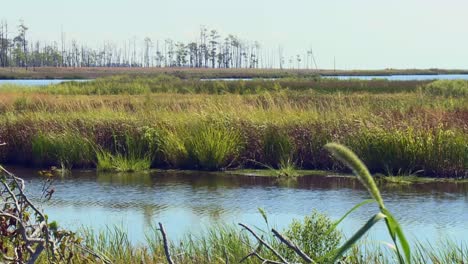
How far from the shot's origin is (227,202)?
37.2 feet

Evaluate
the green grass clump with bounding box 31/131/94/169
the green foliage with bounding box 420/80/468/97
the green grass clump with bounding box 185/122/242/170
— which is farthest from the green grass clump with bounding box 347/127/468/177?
the green foliage with bounding box 420/80/468/97

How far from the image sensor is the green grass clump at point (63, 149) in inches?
605

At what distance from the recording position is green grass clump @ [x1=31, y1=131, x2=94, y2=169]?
1536 cm

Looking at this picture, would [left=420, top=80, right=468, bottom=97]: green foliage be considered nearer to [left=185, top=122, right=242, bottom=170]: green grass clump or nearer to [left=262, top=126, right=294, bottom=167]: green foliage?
[left=262, top=126, right=294, bottom=167]: green foliage

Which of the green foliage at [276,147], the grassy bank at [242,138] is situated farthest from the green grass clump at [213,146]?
the green foliage at [276,147]

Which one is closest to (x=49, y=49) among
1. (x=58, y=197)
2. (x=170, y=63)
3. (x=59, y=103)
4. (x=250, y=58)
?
(x=170, y=63)

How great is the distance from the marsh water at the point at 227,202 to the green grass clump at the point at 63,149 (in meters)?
0.84

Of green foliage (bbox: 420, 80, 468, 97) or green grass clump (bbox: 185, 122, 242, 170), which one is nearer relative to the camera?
green grass clump (bbox: 185, 122, 242, 170)

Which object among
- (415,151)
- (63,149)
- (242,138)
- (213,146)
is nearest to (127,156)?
(63,149)

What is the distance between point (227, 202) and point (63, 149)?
533cm

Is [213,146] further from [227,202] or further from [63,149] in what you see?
[227,202]

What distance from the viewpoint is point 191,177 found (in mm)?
14031

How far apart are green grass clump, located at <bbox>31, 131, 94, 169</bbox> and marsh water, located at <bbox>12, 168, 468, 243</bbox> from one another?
841 mm

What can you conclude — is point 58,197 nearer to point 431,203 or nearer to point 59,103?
point 431,203
